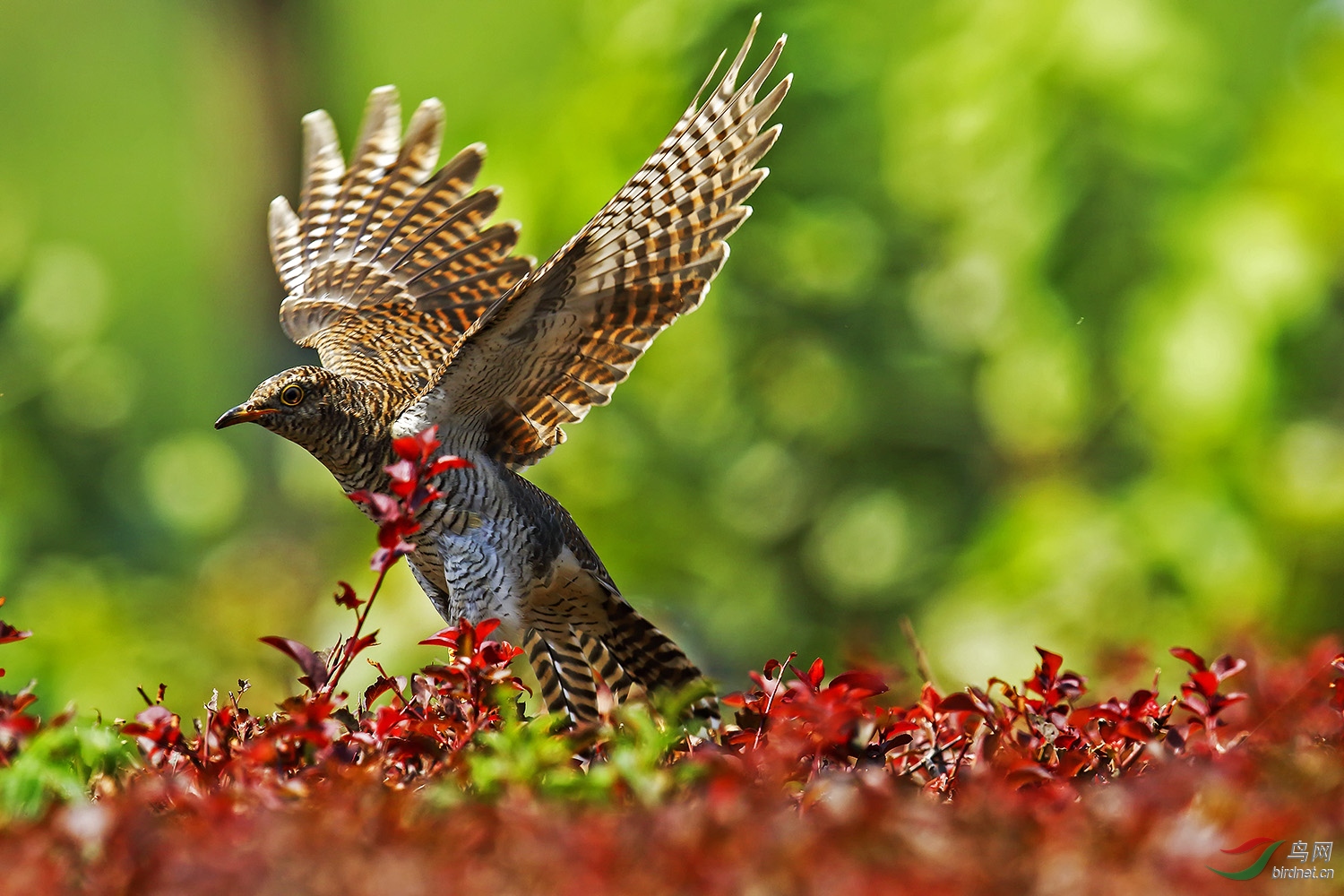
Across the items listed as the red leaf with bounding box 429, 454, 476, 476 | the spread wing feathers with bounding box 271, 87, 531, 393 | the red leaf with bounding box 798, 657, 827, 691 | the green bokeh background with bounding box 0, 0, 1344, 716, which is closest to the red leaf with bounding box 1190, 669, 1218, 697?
the red leaf with bounding box 798, 657, 827, 691

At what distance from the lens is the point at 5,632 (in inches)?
51.4

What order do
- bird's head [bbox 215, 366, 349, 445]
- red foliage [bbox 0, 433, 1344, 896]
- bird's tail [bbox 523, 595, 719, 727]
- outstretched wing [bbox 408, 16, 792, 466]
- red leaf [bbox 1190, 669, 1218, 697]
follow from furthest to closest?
bird's head [bbox 215, 366, 349, 445]
bird's tail [bbox 523, 595, 719, 727]
outstretched wing [bbox 408, 16, 792, 466]
red leaf [bbox 1190, 669, 1218, 697]
red foliage [bbox 0, 433, 1344, 896]

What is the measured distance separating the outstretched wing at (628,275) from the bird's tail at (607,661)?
43 centimetres

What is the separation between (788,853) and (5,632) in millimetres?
876

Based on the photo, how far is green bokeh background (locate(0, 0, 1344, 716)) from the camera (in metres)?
4.17

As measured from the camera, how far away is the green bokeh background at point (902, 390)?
13.7 ft

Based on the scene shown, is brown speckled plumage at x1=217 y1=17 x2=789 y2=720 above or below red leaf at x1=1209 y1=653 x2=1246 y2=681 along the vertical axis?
above

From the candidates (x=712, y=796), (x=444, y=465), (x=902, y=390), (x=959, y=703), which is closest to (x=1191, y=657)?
(x=959, y=703)

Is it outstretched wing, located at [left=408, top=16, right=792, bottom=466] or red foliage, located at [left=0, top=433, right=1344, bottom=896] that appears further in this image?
outstretched wing, located at [left=408, top=16, right=792, bottom=466]

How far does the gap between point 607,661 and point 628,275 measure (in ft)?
2.40

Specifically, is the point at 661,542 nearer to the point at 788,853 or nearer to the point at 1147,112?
the point at 1147,112

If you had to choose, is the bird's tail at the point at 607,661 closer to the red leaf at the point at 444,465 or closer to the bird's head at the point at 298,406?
the bird's head at the point at 298,406

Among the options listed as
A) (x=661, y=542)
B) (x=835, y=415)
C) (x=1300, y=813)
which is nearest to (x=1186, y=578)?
(x=835, y=415)

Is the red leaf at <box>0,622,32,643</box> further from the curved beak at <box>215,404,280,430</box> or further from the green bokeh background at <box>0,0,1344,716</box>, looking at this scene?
the green bokeh background at <box>0,0,1344,716</box>
